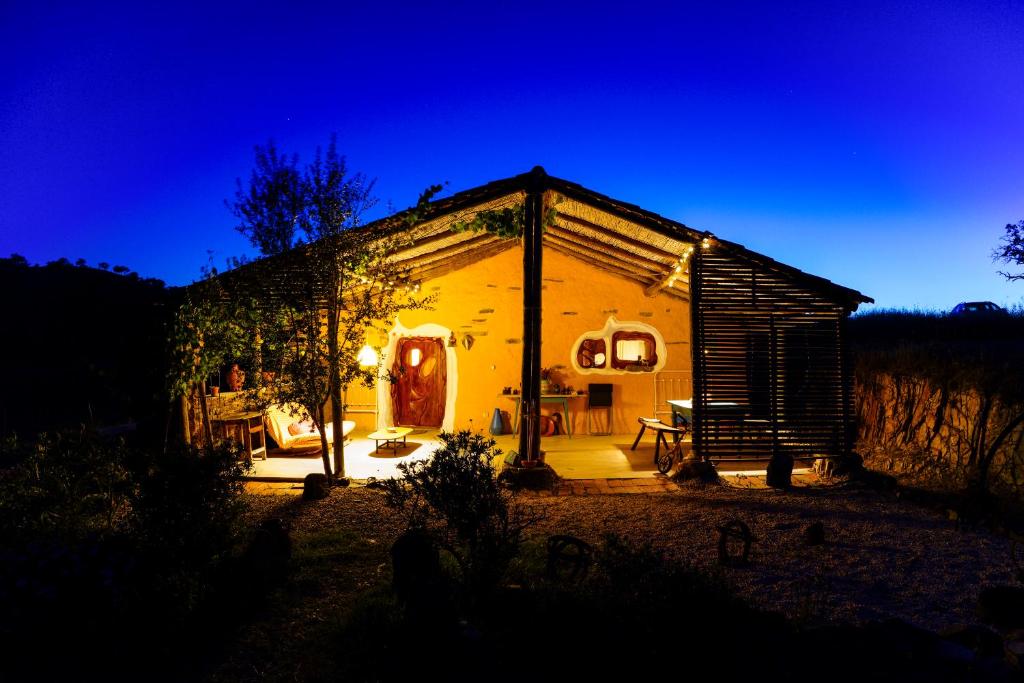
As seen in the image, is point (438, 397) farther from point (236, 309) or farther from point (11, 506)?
point (11, 506)

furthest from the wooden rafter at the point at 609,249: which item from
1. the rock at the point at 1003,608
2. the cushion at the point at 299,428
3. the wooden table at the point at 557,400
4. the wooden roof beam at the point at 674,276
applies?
the rock at the point at 1003,608

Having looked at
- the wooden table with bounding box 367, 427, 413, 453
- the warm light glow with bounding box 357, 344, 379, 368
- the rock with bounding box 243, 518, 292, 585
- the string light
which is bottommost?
the rock with bounding box 243, 518, 292, 585

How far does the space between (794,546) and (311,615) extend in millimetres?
4198

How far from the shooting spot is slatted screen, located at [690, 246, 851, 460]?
8.59 m

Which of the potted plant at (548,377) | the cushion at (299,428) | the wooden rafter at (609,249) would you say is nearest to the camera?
the cushion at (299,428)

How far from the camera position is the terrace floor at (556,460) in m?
8.52

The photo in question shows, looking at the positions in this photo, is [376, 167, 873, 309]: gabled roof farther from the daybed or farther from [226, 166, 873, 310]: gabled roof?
the daybed

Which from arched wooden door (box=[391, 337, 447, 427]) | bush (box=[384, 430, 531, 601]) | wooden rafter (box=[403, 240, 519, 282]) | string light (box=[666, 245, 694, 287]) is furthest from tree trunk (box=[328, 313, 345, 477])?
string light (box=[666, 245, 694, 287])

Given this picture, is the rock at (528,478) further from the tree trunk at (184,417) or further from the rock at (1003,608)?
the rock at (1003,608)

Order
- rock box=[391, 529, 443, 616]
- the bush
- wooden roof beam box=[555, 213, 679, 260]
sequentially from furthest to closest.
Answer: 1. wooden roof beam box=[555, 213, 679, 260]
2. the bush
3. rock box=[391, 529, 443, 616]

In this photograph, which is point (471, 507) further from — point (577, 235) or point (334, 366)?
point (577, 235)

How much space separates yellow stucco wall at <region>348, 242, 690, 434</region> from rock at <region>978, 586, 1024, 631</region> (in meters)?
8.27

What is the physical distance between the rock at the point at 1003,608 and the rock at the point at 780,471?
3747mm

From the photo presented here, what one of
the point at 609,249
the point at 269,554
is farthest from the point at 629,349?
the point at 269,554
